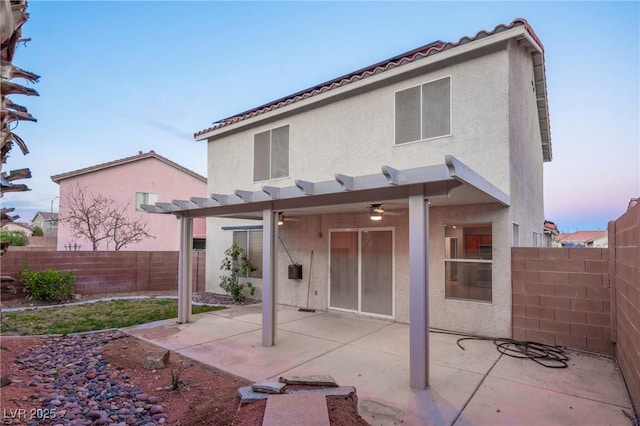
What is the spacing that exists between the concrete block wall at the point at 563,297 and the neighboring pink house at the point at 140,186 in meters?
19.8

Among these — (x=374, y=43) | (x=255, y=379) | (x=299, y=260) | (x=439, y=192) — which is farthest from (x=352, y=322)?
(x=374, y=43)

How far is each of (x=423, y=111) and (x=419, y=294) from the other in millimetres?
4919

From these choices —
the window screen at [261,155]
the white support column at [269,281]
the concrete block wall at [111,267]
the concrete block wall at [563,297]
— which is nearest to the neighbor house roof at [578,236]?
the concrete block wall at [563,297]

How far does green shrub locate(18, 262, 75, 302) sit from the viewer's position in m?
10.8

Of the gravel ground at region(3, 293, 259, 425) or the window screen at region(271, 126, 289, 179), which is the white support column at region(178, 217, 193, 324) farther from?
the window screen at region(271, 126, 289, 179)

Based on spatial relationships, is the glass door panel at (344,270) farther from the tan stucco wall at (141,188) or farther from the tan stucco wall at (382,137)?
the tan stucco wall at (141,188)

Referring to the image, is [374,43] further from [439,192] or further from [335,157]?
[439,192]

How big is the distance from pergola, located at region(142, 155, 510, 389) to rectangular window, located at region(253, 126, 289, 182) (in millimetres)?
3256

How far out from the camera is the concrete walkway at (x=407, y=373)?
409 cm

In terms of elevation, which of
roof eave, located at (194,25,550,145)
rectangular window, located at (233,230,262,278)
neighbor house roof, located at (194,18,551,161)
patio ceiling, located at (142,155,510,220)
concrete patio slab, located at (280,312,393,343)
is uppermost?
neighbor house roof, located at (194,18,551,161)

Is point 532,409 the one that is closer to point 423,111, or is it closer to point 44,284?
point 423,111

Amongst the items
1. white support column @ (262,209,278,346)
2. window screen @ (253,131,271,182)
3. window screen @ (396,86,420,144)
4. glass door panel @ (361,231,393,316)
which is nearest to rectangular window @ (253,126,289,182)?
window screen @ (253,131,271,182)

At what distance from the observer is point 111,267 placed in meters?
13.0

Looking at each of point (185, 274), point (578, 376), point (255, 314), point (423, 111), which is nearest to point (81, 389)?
point (185, 274)
